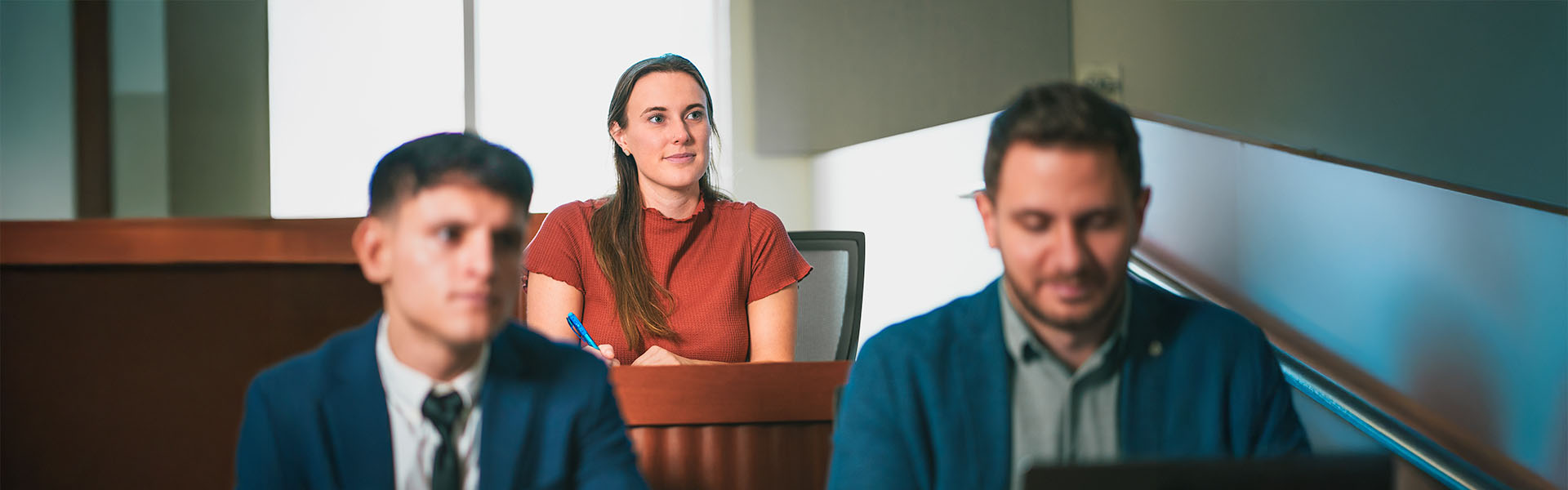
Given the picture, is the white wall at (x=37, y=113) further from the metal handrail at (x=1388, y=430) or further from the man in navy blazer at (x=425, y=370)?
the metal handrail at (x=1388, y=430)

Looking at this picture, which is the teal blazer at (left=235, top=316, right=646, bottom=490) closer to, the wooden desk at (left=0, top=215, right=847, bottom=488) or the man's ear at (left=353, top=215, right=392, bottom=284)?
the man's ear at (left=353, top=215, right=392, bottom=284)

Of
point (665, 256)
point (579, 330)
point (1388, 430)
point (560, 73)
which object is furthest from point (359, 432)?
point (560, 73)

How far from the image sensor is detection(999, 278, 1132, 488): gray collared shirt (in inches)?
37.7

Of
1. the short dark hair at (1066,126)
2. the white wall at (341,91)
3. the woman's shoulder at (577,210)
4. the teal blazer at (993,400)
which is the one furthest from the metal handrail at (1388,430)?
the white wall at (341,91)

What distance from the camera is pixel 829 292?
2.43 meters

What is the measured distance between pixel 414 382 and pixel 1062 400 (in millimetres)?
593

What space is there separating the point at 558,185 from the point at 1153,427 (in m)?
3.67

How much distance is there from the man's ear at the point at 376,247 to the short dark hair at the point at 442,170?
0.5 inches

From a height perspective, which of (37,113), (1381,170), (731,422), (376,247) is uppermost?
(37,113)

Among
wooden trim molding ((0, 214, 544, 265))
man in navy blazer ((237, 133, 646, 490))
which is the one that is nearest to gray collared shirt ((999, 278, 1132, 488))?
man in navy blazer ((237, 133, 646, 490))

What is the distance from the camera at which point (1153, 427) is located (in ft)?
3.18

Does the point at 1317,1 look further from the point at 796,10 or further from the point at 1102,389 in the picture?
the point at 1102,389

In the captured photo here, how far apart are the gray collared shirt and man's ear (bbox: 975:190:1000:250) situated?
0.23 feet

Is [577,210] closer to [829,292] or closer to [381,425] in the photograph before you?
[829,292]
